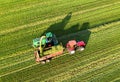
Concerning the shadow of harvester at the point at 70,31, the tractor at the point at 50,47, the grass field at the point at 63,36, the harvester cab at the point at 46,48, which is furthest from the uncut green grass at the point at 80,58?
the harvester cab at the point at 46,48

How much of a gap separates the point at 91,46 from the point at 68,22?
15.8ft

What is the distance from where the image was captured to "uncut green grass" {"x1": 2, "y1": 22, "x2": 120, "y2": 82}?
2300cm

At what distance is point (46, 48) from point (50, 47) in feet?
1.40

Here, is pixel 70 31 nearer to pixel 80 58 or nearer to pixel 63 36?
pixel 63 36

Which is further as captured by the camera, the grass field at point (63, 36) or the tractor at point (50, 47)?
the tractor at point (50, 47)

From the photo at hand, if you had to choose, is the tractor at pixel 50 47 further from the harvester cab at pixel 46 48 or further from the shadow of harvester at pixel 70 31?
the shadow of harvester at pixel 70 31

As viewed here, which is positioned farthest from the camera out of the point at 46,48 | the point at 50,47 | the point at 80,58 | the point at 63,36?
the point at 63,36

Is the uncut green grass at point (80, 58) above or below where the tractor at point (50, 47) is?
below

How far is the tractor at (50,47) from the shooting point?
23.4 meters

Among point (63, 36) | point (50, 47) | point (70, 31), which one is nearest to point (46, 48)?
point (50, 47)

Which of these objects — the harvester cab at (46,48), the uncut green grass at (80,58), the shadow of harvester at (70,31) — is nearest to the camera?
the uncut green grass at (80,58)

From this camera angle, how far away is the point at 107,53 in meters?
25.1

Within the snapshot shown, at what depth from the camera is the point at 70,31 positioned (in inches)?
1093

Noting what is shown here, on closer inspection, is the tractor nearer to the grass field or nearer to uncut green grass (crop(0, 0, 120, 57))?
the grass field
